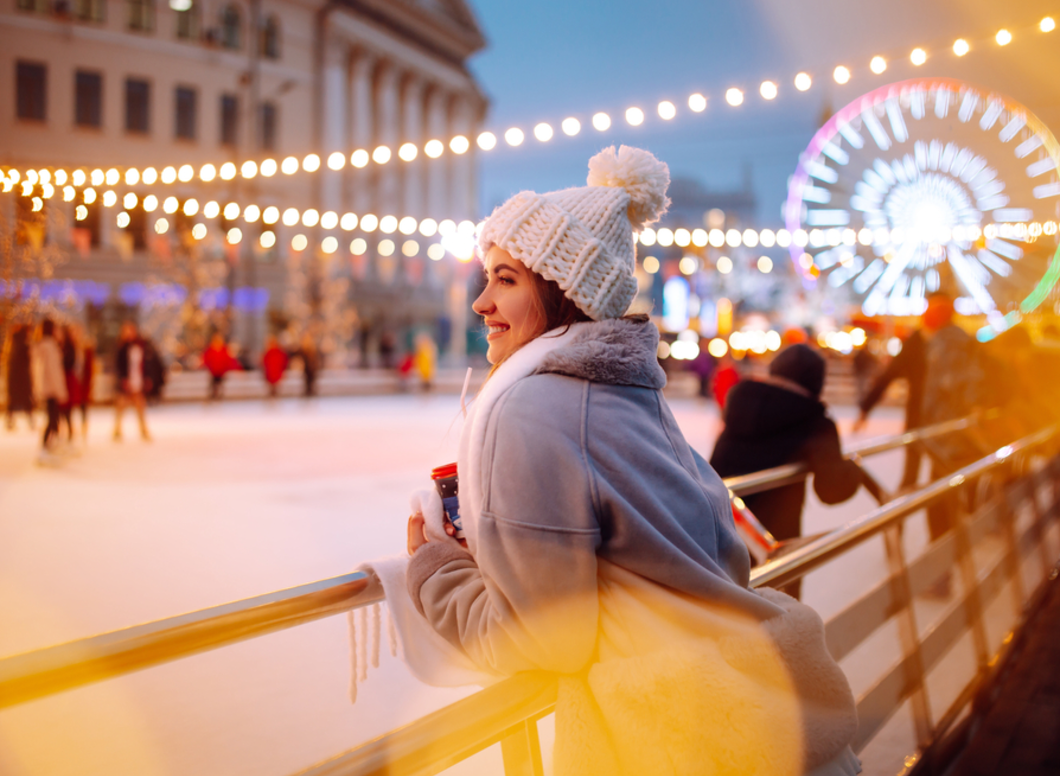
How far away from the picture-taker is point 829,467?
3.54 m

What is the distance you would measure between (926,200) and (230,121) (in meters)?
27.0

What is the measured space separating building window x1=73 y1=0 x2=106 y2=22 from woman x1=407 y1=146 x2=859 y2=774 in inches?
1267

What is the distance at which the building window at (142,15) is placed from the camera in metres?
29.5

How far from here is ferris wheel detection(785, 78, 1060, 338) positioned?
14.7 metres

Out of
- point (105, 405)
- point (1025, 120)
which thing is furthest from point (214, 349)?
point (1025, 120)

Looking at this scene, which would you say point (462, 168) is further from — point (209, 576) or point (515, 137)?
point (209, 576)

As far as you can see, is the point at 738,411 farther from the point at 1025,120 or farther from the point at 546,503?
the point at 1025,120

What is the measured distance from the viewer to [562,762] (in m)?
1.26

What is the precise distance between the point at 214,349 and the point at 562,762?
1754cm

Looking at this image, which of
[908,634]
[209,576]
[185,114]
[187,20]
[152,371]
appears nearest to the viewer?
[908,634]

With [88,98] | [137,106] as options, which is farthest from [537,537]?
[137,106]

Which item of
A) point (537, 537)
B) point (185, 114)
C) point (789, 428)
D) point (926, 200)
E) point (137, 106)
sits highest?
point (185, 114)

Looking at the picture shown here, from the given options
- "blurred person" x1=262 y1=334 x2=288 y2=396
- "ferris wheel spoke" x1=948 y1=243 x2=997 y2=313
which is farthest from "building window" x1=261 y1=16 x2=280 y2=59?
"ferris wheel spoke" x1=948 y1=243 x2=997 y2=313

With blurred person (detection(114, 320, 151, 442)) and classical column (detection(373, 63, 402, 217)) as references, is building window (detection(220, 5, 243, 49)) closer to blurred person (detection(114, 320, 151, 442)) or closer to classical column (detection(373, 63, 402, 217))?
classical column (detection(373, 63, 402, 217))
